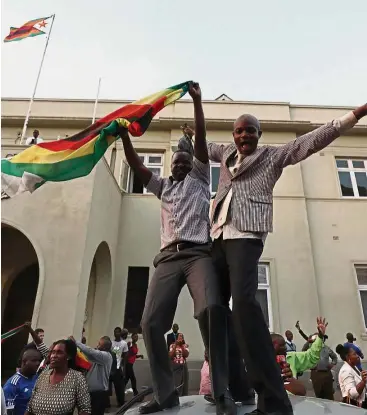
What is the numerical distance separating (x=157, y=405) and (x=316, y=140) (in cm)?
168

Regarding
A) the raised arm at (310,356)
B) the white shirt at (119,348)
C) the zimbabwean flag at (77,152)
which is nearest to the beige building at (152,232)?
the white shirt at (119,348)

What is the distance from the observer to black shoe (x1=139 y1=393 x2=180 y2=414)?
1954 millimetres

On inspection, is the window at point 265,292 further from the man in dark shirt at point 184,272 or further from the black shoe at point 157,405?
the black shoe at point 157,405

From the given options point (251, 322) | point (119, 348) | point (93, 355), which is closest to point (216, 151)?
point (251, 322)

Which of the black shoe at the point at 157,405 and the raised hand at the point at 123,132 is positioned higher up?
the raised hand at the point at 123,132

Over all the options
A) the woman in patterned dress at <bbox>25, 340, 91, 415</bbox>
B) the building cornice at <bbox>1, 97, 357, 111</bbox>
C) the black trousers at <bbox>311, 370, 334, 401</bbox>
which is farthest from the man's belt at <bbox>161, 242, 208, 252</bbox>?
the building cornice at <bbox>1, 97, 357, 111</bbox>

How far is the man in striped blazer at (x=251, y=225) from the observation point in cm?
187

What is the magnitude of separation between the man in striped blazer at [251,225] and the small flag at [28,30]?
10.9 meters

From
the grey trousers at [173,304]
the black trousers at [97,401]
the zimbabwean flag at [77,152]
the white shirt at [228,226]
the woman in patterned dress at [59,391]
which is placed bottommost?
the black trousers at [97,401]

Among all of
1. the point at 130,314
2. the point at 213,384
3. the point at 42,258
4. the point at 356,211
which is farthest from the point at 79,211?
the point at 356,211

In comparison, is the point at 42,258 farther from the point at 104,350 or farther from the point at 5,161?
the point at 5,161

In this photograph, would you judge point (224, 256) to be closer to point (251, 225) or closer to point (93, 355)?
point (251, 225)

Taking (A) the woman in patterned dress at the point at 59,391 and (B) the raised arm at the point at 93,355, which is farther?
(B) the raised arm at the point at 93,355

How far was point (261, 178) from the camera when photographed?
7.61 ft
